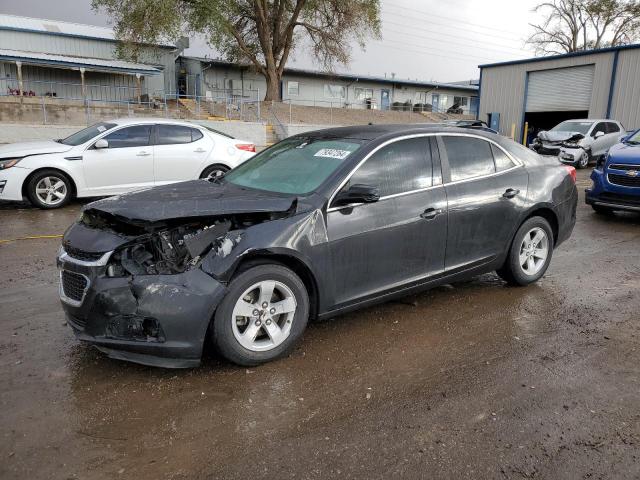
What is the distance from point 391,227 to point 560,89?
27.8 m

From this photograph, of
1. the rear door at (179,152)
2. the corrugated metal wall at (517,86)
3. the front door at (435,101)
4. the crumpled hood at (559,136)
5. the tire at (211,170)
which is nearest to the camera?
the rear door at (179,152)

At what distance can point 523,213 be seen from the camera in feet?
15.9

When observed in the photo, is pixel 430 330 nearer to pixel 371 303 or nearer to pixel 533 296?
pixel 371 303

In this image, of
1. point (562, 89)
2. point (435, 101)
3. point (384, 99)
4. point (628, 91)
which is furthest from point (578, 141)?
point (435, 101)

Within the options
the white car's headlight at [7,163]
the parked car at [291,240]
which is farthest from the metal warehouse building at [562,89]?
the white car's headlight at [7,163]

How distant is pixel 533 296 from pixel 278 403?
3.02m

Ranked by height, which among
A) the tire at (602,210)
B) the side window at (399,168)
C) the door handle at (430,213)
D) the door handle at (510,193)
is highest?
the side window at (399,168)

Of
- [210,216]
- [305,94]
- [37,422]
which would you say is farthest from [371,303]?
[305,94]

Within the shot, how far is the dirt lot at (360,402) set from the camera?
2.53 meters

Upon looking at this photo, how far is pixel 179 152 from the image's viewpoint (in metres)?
9.71

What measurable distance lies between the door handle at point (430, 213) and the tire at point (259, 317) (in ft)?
4.01

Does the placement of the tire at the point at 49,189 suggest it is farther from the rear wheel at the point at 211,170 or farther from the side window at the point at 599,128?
the side window at the point at 599,128

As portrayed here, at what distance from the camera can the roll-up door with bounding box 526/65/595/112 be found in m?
26.4

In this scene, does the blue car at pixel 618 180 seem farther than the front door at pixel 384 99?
No
